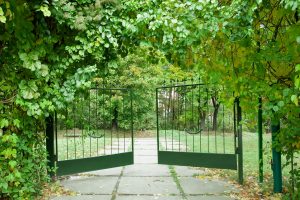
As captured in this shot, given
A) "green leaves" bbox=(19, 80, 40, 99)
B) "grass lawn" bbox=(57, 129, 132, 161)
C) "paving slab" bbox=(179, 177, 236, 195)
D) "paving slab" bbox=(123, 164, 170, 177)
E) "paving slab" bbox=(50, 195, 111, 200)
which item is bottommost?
"paving slab" bbox=(123, 164, 170, 177)

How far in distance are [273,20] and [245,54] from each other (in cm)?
62

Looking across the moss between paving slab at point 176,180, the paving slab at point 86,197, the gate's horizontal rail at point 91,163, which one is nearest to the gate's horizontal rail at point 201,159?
the moss between paving slab at point 176,180

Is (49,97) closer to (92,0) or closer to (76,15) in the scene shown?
(76,15)

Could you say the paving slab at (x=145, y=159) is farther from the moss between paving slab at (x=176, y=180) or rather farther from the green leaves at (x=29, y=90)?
the green leaves at (x=29, y=90)

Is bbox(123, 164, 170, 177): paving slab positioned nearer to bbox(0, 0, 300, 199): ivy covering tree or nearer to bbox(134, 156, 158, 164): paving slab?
bbox(134, 156, 158, 164): paving slab

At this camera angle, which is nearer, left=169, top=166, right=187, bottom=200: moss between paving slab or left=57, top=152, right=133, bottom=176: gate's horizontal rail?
left=169, top=166, right=187, bottom=200: moss between paving slab

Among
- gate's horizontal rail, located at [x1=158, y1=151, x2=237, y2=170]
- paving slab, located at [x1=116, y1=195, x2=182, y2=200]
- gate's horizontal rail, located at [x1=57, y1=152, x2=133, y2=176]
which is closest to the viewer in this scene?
paving slab, located at [x1=116, y1=195, x2=182, y2=200]

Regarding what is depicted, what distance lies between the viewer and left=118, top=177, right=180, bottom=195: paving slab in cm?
517

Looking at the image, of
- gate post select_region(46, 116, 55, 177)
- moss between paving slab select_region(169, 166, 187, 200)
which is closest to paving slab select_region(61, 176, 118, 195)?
gate post select_region(46, 116, 55, 177)

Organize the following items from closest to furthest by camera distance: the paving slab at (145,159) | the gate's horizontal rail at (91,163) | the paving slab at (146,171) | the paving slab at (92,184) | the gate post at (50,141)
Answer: the paving slab at (92,184) < the gate post at (50,141) < the gate's horizontal rail at (91,163) < the paving slab at (146,171) < the paving slab at (145,159)

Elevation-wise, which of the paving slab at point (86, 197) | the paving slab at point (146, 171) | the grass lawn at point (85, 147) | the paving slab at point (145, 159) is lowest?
the paving slab at point (145, 159)

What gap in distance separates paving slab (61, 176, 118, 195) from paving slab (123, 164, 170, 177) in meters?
0.51

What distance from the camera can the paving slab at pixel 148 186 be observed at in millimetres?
5168

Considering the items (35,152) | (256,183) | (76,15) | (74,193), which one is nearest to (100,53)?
(76,15)
